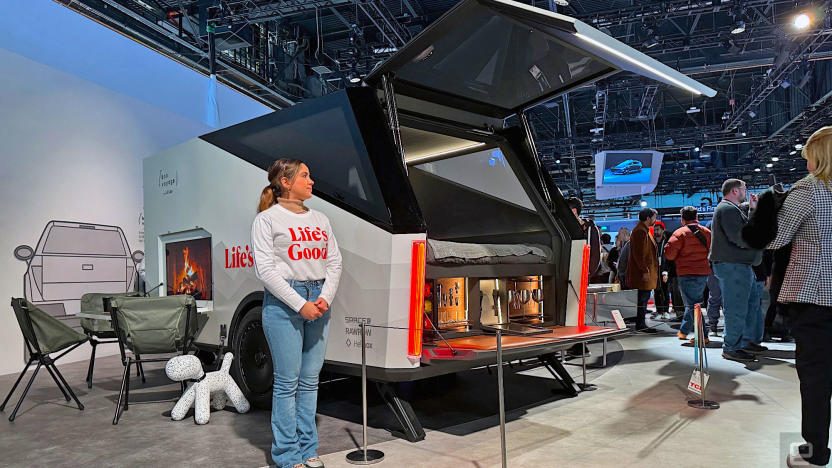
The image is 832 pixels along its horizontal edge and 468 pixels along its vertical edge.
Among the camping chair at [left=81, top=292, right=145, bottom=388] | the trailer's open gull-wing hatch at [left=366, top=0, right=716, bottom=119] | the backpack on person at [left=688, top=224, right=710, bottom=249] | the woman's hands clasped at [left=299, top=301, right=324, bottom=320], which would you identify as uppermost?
the trailer's open gull-wing hatch at [left=366, top=0, right=716, bottom=119]

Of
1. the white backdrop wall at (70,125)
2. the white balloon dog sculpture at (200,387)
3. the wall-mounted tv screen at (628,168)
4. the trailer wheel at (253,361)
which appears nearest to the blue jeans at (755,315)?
the trailer wheel at (253,361)

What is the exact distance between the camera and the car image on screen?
1434cm

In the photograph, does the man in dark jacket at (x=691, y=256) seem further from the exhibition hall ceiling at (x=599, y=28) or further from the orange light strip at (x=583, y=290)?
the exhibition hall ceiling at (x=599, y=28)

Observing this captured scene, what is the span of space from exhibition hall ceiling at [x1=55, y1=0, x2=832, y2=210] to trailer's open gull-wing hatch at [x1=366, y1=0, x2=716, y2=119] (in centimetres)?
488

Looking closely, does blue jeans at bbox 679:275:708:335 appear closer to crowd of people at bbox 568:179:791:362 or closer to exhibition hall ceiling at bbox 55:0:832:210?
crowd of people at bbox 568:179:791:362

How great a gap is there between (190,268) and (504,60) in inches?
125

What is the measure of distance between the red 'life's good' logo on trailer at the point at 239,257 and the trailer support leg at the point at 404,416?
1428 millimetres

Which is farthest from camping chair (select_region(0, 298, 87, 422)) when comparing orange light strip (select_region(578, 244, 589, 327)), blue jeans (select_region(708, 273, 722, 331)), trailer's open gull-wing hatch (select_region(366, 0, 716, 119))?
blue jeans (select_region(708, 273, 722, 331))

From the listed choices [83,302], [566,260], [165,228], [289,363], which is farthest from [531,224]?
[83,302]

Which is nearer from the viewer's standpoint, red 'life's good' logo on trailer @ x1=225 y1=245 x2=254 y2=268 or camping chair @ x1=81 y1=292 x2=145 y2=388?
red 'life's good' logo on trailer @ x1=225 y1=245 x2=254 y2=268

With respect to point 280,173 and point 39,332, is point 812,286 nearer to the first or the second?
point 280,173

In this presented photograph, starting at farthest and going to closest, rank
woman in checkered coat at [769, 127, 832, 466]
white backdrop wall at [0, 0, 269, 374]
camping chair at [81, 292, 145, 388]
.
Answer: white backdrop wall at [0, 0, 269, 374]
camping chair at [81, 292, 145, 388]
woman in checkered coat at [769, 127, 832, 466]

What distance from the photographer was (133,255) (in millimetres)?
7719

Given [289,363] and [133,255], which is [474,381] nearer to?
[289,363]
